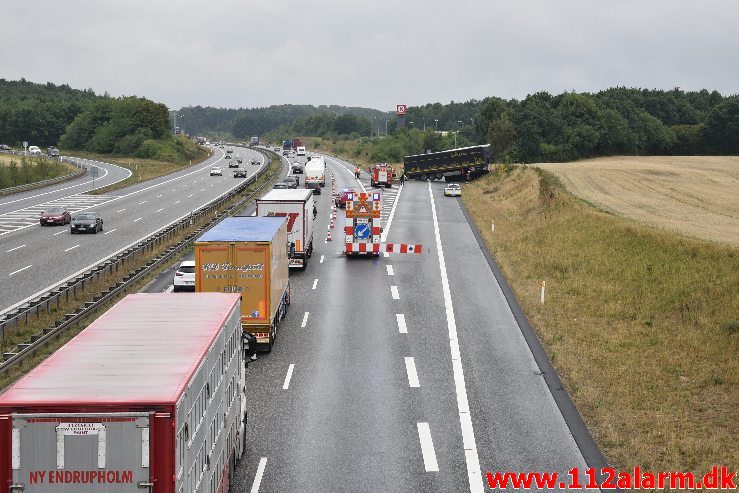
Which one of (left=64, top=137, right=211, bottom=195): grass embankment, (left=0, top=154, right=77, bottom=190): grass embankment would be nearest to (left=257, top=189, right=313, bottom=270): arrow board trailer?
(left=64, top=137, right=211, bottom=195): grass embankment

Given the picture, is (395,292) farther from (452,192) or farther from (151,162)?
(151,162)

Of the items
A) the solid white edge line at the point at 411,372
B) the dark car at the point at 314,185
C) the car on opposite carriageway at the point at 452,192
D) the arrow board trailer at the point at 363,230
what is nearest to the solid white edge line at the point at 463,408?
the solid white edge line at the point at 411,372

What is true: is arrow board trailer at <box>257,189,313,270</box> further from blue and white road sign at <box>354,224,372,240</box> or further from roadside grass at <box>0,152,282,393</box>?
roadside grass at <box>0,152,282,393</box>

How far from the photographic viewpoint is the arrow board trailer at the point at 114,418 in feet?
34.3

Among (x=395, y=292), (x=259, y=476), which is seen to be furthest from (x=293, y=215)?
(x=259, y=476)

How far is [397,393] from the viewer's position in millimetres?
22703

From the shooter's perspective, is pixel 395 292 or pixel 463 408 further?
pixel 395 292

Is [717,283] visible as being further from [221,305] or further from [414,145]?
[414,145]

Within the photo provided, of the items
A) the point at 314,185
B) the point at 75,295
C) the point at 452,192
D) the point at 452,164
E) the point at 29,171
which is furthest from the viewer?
the point at 29,171

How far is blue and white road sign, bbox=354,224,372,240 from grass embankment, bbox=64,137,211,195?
4737 centimetres

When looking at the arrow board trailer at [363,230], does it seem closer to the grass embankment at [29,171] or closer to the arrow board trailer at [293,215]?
the arrow board trailer at [293,215]

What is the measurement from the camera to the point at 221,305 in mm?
16297

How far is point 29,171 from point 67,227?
52.2 m

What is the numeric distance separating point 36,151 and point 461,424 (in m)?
145
